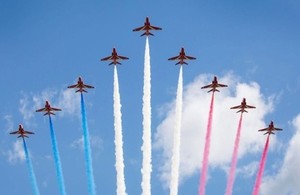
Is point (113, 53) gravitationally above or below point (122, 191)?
above

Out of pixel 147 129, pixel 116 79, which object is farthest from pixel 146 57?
pixel 147 129

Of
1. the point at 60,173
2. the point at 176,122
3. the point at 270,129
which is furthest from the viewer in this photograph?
the point at 270,129

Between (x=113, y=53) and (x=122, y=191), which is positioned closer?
(x=122, y=191)

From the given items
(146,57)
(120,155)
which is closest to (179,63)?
(146,57)

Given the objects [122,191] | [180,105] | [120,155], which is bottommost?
[122,191]

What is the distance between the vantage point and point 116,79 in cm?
10656

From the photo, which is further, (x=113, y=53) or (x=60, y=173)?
(x=113, y=53)

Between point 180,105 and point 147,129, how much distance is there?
854cm

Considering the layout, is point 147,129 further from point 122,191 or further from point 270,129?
point 270,129

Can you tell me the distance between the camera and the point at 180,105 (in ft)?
350

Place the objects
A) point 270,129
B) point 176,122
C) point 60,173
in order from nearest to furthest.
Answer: point 60,173 < point 176,122 < point 270,129

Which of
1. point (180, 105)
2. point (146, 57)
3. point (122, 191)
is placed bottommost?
point (122, 191)

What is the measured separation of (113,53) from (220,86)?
23974mm

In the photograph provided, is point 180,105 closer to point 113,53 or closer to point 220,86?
point 220,86
